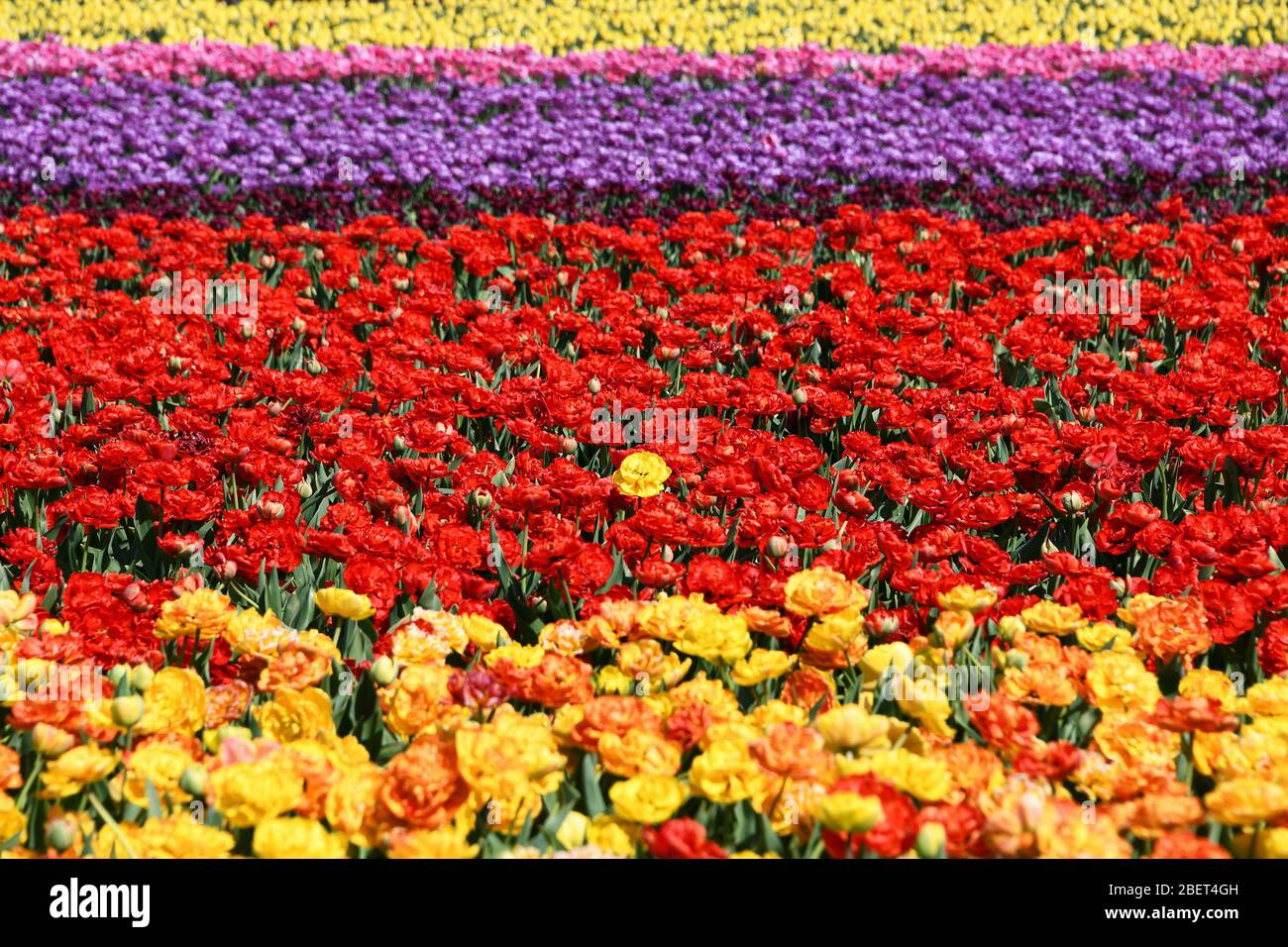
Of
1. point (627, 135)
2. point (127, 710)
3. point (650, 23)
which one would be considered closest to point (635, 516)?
point (127, 710)

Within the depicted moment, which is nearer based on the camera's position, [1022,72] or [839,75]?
[839,75]

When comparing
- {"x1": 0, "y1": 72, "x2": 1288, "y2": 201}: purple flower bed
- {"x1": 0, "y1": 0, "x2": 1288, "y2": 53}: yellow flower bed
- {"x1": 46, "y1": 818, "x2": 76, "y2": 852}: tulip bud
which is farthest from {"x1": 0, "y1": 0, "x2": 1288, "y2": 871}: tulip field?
{"x1": 0, "y1": 0, "x2": 1288, "y2": 53}: yellow flower bed

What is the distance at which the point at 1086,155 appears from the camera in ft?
32.4

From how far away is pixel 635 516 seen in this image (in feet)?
10.6

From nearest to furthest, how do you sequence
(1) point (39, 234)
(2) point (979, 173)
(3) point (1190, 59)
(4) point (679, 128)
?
(1) point (39, 234), (2) point (979, 173), (4) point (679, 128), (3) point (1190, 59)

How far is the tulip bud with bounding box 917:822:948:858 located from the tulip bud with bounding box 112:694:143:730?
1.34 meters

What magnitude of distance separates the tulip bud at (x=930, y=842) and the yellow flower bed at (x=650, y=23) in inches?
527

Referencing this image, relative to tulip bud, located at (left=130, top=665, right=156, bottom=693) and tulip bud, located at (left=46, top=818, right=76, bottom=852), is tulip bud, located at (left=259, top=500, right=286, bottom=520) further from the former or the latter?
tulip bud, located at (left=46, top=818, right=76, bottom=852)

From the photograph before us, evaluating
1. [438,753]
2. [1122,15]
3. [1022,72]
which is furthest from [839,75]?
[438,753]

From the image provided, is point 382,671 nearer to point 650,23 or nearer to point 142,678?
point 142,678

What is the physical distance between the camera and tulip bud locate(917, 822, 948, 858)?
1.96 m

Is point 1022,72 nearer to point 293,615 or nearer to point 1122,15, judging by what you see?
point 1122,15

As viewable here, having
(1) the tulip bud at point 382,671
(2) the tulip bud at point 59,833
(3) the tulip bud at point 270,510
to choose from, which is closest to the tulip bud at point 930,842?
(1) the tulip bud at point 382,671
